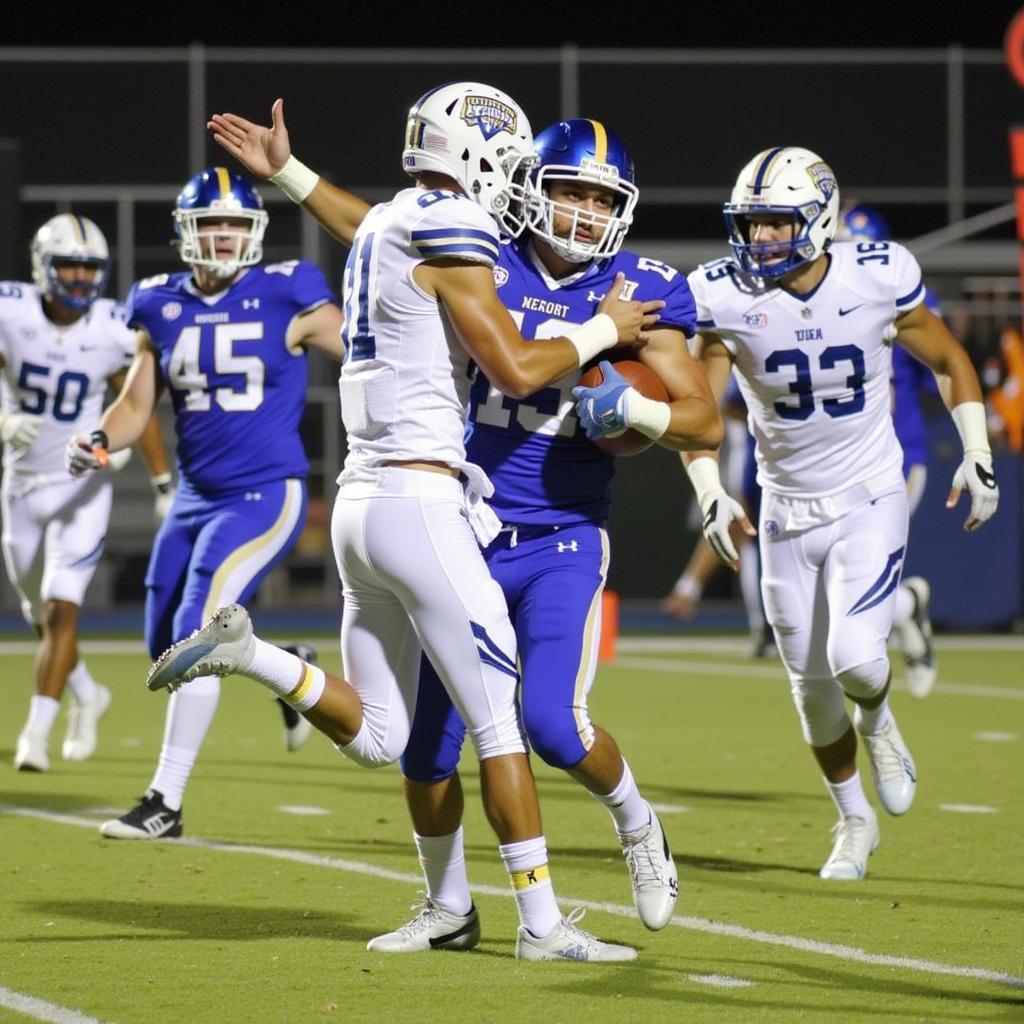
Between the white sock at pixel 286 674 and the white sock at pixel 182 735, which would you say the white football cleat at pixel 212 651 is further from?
the white sock at pixel 182 735

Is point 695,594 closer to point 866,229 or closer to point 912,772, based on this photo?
point 866,229

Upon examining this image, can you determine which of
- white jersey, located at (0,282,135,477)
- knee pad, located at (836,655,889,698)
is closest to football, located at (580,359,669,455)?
knee pad, located at (836,655,889,698)

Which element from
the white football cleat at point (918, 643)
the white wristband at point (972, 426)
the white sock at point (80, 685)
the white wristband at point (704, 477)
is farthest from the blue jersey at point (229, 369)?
the white football cleat at point (918, 643)

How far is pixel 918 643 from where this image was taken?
9.43m

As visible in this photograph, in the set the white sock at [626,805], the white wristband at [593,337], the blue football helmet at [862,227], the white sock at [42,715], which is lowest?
the white sock at [42,715]

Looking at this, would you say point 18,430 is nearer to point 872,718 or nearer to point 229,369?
point 229,369

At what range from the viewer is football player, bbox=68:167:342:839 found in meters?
6.34

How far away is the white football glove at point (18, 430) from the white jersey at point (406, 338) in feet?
12.6

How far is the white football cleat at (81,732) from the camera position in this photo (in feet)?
26.1

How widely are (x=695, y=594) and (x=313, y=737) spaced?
599 cm

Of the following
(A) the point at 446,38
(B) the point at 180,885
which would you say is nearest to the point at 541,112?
(A) the point at 446,38

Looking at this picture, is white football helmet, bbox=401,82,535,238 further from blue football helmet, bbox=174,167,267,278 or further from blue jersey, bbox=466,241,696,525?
blue football helmet, bbox=174,167,267,278

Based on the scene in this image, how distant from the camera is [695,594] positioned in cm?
1433

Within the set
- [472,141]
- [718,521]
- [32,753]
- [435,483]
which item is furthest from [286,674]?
[32,753]
